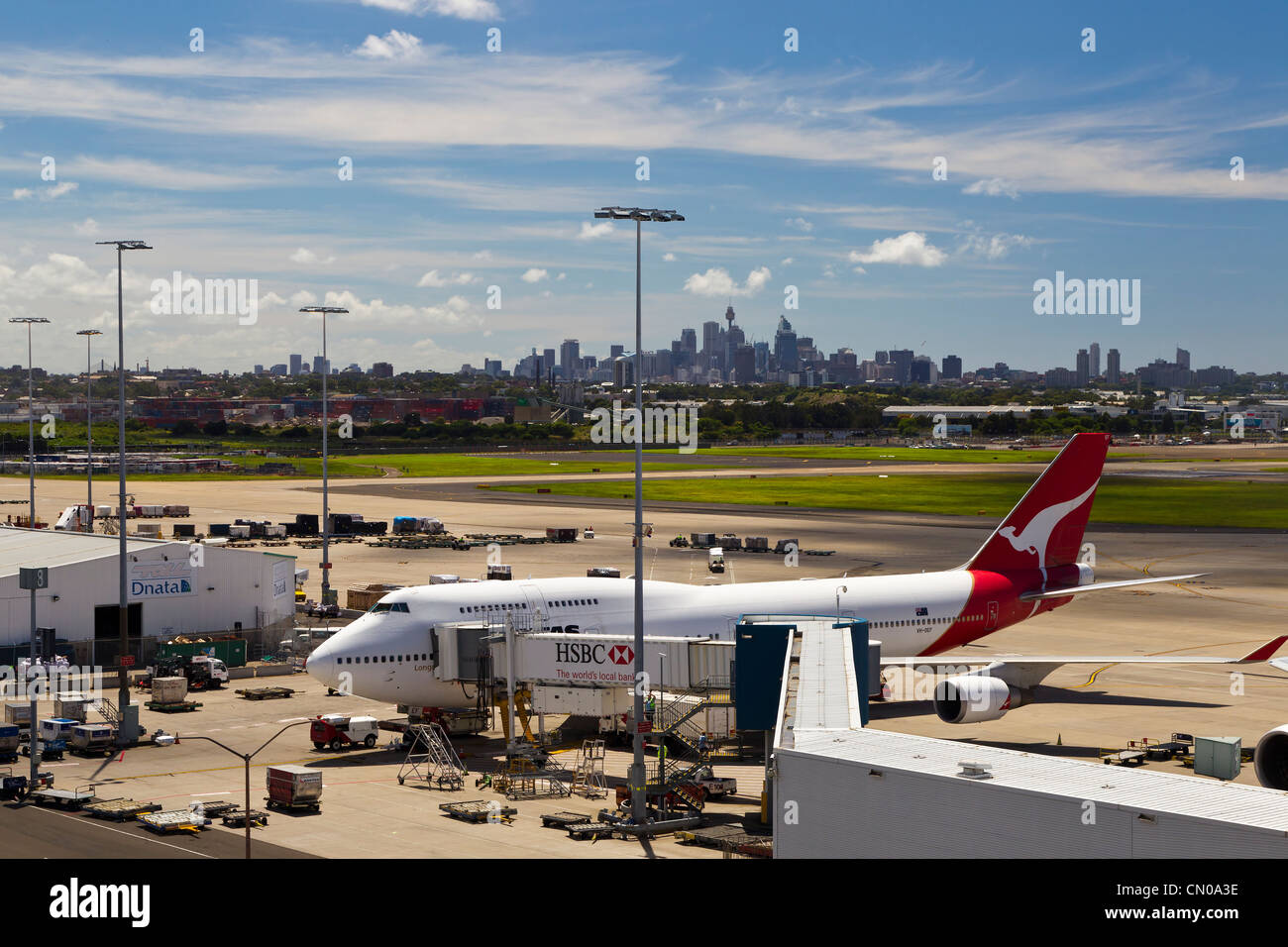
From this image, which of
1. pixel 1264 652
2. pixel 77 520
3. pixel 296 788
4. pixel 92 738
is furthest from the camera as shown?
pixel 77 520

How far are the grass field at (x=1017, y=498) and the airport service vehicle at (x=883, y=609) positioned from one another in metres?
82.8

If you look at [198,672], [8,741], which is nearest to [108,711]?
[8,741]

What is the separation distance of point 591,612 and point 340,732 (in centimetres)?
1135

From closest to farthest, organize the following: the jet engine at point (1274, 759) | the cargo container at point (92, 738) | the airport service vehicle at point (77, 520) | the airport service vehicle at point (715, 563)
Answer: the jet engine at point (1274, 759) < the cargo container at point (92, 738) < the airport service vehicle at point (715, 563) < the airport service vehicle at point (77, 520)

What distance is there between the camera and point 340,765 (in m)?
51.6

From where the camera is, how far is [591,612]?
57.8 meters

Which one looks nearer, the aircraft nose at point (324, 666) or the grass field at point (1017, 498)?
the aircraft nose at point (324, 666)

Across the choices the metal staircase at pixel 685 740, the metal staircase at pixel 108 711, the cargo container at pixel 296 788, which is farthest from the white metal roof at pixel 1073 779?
the metal staircase at pixel 108 711

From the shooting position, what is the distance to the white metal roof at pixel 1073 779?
21906 mm

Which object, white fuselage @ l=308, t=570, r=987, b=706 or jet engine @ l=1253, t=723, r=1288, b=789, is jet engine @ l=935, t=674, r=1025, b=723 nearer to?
white fuselage @ l=308, t=570, r=987, b=706

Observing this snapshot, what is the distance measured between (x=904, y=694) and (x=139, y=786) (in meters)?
30.4

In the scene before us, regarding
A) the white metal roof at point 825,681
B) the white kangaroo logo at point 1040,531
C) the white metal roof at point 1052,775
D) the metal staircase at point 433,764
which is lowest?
the metal staircase at point 433,764

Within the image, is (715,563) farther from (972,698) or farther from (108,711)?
(972,698)

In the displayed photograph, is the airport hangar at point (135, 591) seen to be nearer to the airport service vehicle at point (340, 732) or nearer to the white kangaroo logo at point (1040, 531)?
the airport service vehicle at point (340, 732)
